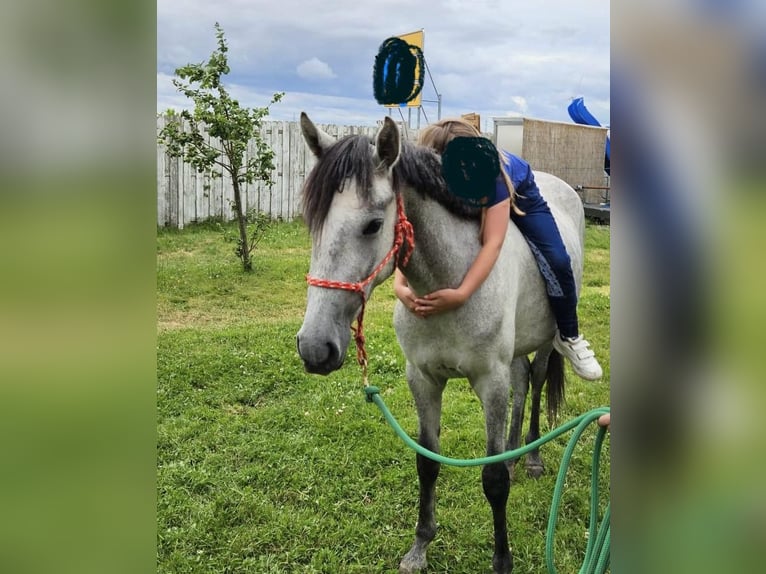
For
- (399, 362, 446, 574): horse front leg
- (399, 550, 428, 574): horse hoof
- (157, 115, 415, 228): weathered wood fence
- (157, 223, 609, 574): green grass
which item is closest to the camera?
(399, 362, 446, 574): horse front leg

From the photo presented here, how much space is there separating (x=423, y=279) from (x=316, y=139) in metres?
0.70

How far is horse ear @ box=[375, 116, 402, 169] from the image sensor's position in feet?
6.21

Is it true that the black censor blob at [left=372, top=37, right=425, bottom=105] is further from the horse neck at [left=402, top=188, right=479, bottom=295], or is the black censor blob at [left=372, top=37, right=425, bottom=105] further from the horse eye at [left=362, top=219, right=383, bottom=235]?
the horse eye at [left=362, top=219, right=383, bottom=235]

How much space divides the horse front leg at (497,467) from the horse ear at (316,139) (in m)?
1.20

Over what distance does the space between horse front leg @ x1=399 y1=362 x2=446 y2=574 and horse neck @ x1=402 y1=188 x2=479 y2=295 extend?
0.55m

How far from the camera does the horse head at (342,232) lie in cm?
178

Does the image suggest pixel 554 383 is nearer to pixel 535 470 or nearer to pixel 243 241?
pixel 535 470

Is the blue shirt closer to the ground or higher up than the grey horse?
higher up

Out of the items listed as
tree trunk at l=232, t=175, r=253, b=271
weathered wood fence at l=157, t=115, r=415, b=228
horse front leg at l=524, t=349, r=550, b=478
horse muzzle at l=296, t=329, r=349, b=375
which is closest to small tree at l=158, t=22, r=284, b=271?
tree trunk at l=232, t=175, r=253, b=271
